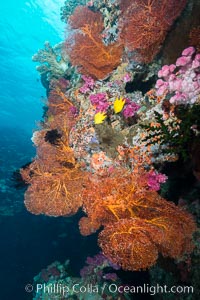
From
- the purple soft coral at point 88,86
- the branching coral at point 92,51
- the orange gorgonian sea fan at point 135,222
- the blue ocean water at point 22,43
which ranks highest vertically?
the blue ocean water at point 22,43

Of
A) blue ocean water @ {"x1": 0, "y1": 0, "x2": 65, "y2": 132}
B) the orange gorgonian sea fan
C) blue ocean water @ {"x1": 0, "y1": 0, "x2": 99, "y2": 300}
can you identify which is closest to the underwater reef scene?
the orange gorgonian sea fan

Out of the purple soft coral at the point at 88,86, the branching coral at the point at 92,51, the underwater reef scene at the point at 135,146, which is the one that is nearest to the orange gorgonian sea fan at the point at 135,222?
the underwater reef scene at the point at 135,146

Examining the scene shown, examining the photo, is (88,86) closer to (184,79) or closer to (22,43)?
(184,79)

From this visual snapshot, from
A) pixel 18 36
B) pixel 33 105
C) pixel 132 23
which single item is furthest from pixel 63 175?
pixel 33 105

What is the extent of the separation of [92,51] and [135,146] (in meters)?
3.60

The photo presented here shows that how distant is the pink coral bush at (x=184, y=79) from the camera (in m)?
5.12

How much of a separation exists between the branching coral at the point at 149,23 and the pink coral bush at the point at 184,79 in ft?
3.74

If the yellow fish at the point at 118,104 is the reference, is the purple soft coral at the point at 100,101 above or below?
above

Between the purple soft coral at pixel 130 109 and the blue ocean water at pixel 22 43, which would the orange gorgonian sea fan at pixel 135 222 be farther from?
the blue ocean water at pixel 22 43

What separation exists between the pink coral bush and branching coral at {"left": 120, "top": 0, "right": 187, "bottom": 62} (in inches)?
44.8

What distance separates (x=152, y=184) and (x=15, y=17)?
28554 millimetres

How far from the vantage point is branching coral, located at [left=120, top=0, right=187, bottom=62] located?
599cm

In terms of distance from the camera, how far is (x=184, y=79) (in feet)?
17.2

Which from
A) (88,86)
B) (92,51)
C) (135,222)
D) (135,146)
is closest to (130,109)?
(135,146)
